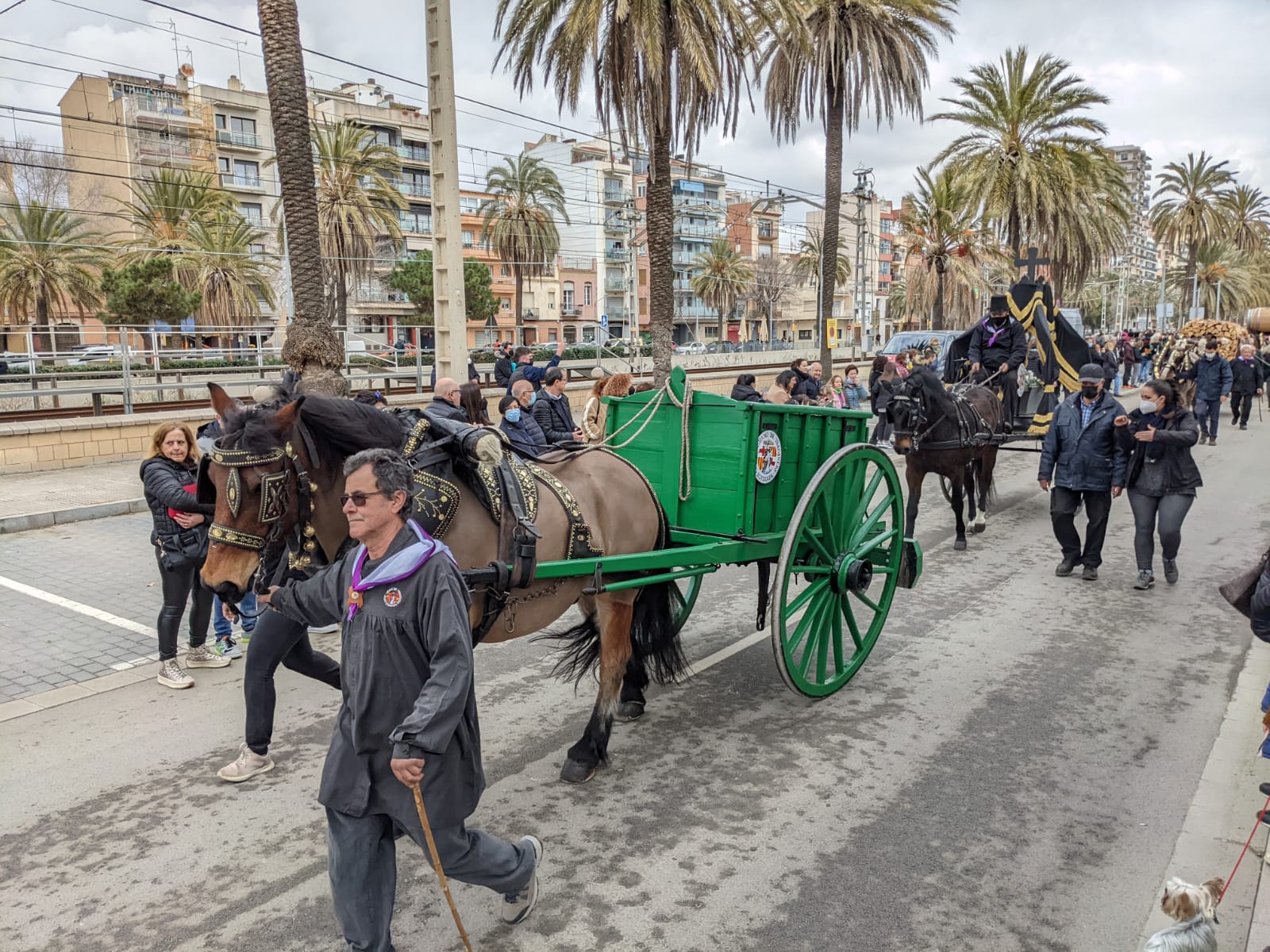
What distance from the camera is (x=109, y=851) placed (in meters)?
3.82

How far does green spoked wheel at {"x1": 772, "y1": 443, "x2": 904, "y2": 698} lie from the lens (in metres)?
4.93

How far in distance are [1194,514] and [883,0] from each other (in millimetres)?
13506

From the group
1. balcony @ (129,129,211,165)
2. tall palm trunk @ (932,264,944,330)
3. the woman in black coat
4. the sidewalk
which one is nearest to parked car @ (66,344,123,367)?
the sidewalk

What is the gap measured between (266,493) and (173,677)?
334 cm

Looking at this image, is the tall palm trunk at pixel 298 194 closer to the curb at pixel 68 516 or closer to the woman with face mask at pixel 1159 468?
the curb at pixel 68 516

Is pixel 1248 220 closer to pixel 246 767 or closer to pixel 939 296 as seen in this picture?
pixel 939 296

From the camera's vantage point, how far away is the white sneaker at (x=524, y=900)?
3199mm

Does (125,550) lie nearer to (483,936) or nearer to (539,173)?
(483,936)

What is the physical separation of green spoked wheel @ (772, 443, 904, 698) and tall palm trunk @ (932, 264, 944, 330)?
72.5 feet

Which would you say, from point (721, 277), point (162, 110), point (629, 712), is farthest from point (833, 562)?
point (721, 277)

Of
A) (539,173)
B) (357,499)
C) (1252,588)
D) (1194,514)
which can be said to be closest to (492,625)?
(357,499)

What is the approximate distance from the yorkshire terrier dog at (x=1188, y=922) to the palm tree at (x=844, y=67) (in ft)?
55.8

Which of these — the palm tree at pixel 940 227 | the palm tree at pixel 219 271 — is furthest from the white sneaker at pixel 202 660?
the palm tree at pixel 219 271

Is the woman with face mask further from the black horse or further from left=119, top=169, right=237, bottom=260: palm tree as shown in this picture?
left=119, top=169, right=237, bottom=260: palm tree
